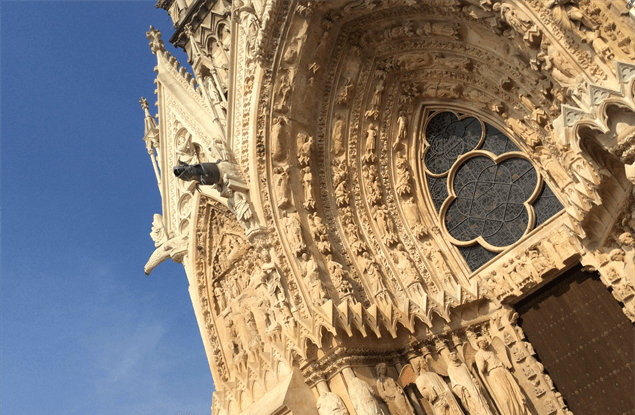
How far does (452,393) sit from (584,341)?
1.75 metres

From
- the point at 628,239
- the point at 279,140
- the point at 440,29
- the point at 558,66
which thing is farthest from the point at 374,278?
the point at 558,66

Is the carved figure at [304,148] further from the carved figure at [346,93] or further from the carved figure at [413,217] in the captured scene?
the carved figure at [413,217]

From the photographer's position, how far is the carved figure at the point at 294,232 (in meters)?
8.47

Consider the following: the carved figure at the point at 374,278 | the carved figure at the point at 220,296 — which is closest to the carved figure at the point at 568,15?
the carved figure at the point at 374,278

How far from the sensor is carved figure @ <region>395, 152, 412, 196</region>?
9.39m

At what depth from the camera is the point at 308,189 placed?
908 cm

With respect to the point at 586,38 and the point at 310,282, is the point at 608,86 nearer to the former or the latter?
A: the point at 586,38

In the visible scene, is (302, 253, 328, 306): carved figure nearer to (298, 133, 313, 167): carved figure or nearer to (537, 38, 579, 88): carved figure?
(298, 133, 313, 167): carved figure

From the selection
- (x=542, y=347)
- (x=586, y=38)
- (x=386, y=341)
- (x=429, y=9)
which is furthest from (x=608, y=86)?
(x=386, y=341)

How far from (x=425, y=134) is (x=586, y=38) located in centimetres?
397

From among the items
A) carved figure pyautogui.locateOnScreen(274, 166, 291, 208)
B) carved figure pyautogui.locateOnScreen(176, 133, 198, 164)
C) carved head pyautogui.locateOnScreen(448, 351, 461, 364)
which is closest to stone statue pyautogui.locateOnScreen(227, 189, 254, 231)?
A: carved figure pyautogui.locateOnScreen(274, 166, 291, 208)

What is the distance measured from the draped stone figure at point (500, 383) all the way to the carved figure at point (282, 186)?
3252 millimetres

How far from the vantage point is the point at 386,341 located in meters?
8.30

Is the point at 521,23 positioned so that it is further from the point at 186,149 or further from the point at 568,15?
the point at 186,149
